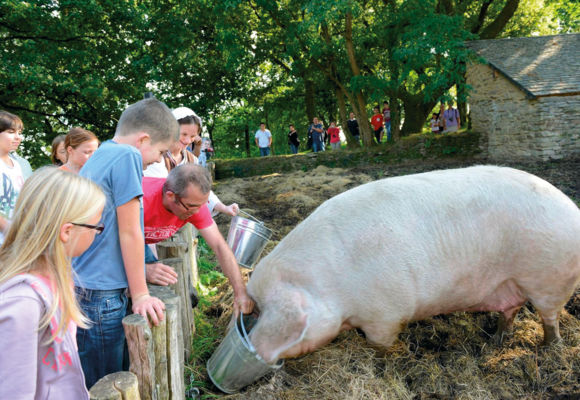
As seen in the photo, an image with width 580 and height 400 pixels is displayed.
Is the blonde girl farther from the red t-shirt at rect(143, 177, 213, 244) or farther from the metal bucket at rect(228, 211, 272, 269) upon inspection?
the metal bucket at rect(228, 211, 272, 269)

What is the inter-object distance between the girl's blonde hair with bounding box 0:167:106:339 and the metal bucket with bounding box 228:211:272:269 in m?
2.13

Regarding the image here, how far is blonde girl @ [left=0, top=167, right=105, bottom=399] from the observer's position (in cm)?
133

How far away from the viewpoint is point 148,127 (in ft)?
7.71

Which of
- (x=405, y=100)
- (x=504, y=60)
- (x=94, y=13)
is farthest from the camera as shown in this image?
(x=405, y=100)

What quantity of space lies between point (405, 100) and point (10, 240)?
1760 centimetres

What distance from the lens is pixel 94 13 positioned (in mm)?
13633

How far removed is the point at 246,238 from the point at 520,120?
1247 cm

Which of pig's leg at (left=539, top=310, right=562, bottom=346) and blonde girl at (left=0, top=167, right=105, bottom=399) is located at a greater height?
blonde girl at (left=0, top=167, right=105, bottom=399)

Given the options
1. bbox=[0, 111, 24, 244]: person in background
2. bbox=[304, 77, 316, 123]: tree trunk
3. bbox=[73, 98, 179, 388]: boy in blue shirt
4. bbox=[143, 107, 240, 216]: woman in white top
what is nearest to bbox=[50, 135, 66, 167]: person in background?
bbox=[0, 111, 24, 244]: person in background

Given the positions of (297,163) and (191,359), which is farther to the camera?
(297,163)

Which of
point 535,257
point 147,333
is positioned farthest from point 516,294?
point 147,333

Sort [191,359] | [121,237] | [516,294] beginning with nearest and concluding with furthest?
1. [121,237]
2. [191,359]
3. [516,294]

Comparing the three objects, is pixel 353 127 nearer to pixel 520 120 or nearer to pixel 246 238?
pixel 520 120

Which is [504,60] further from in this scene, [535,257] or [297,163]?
[535,257]
